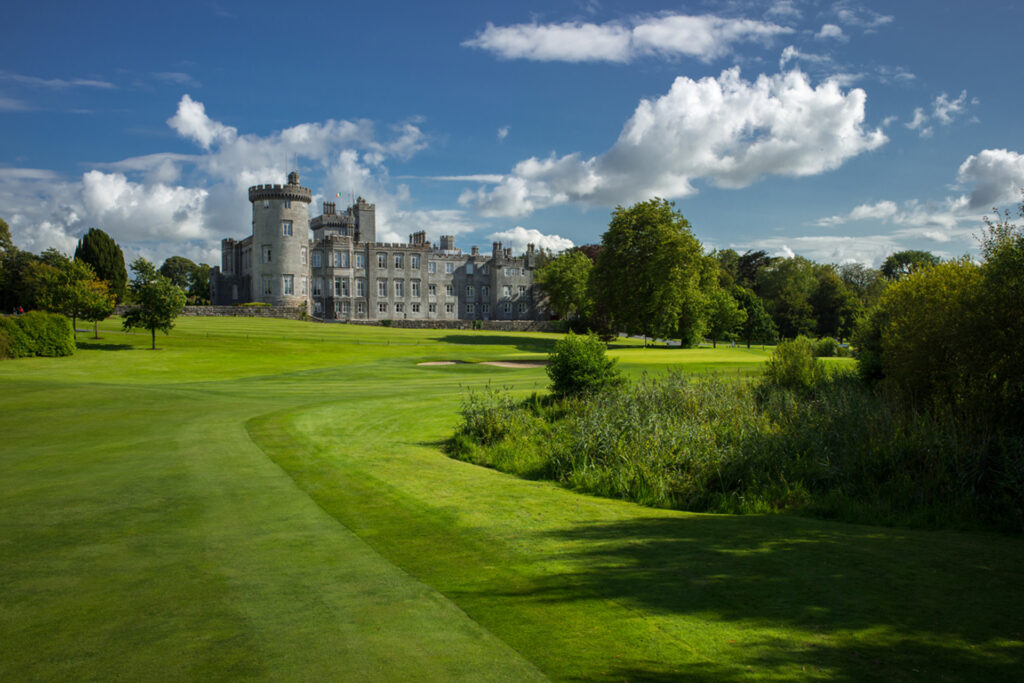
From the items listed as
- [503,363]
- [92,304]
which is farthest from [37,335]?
[503,363]

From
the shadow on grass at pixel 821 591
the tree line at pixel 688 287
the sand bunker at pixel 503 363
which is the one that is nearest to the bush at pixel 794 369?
the tree line at pixel 688 287

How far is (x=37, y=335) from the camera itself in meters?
35.2

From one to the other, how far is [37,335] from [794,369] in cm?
3882

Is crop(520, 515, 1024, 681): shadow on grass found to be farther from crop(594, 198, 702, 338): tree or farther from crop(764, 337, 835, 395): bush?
crop(594, 198, 702, 338): tree

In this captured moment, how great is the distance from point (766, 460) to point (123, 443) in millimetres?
13624

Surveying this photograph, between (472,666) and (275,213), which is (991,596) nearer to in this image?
(472,666)

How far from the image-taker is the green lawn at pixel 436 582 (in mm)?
4801

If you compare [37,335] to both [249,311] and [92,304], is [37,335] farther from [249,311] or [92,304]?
[249,311]

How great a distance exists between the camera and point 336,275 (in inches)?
3393

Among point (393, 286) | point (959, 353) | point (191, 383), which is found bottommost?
point (191, 383)

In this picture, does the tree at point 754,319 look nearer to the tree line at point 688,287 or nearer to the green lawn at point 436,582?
the tree line at point 688,287

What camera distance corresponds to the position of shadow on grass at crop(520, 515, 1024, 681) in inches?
188

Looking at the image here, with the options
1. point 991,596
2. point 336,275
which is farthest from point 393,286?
point 991,596

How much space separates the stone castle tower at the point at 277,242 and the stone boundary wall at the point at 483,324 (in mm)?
9431
